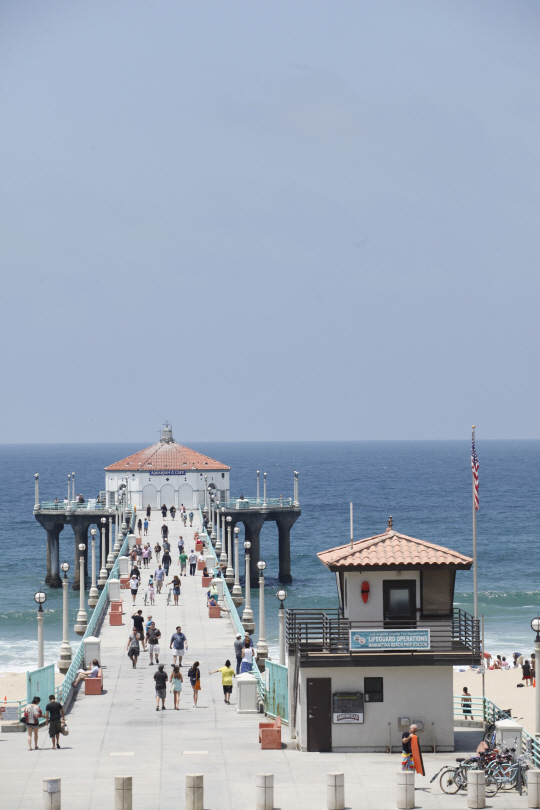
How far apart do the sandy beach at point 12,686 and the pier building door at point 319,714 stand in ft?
69.3

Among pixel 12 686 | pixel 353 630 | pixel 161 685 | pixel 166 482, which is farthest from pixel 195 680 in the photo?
pixel 166 482

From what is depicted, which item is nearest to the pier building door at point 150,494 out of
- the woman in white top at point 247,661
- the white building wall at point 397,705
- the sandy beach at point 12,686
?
the sandy beach at point 12,686

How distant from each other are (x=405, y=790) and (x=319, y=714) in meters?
4.39

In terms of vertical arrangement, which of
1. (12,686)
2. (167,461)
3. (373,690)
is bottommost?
(12,686)

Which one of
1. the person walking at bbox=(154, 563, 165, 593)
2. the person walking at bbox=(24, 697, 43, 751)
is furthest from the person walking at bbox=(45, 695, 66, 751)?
the person walking at bbox=(154, 563, 165, 593)

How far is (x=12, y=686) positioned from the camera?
42875 mm

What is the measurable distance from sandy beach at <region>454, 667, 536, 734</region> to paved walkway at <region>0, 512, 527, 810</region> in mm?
16783

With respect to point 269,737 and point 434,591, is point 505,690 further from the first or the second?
point 269,737

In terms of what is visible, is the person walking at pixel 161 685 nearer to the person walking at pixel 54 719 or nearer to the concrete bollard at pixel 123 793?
the person walking at pixel 54 719

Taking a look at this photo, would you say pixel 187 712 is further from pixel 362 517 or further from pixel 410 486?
pixel 410 486

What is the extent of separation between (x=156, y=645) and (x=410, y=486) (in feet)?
497

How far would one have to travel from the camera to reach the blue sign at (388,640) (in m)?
22.5

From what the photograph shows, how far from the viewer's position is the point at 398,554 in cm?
2317

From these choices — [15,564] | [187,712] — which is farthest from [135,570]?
[15,564]
